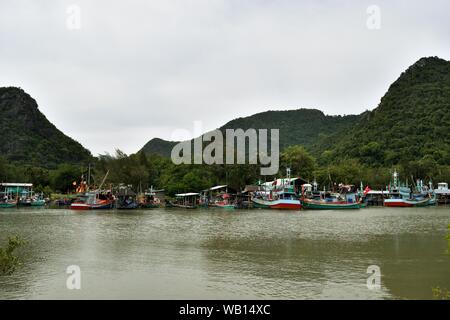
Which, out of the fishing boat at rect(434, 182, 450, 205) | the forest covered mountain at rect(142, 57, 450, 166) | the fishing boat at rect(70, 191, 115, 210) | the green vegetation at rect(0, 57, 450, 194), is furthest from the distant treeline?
the fishing boat at rect(70, 191, 115, 210)

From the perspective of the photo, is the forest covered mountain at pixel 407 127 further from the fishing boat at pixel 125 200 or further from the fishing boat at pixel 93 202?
the fishing boat at pixel 93 202

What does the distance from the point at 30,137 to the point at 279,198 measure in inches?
3186

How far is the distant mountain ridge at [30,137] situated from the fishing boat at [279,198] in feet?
201

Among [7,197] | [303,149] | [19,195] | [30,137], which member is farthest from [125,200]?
[30,137]

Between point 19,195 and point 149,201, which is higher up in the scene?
point 19,195

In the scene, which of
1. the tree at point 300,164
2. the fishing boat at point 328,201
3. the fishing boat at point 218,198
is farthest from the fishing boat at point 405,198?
the fishing boat at point 218,198

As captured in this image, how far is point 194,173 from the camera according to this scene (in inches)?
3398

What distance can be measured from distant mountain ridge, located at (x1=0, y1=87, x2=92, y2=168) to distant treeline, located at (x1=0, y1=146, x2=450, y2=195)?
65.4 feet

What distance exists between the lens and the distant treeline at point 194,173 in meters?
81.8

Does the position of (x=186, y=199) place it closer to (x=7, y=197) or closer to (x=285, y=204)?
(x=285, y=204)

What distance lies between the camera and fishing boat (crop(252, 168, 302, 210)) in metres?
66.2

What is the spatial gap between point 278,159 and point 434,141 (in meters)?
38.2

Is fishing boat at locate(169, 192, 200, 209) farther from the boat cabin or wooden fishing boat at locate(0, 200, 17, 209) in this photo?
wooden fishing boat at locate(0, 200, 17, 209)
